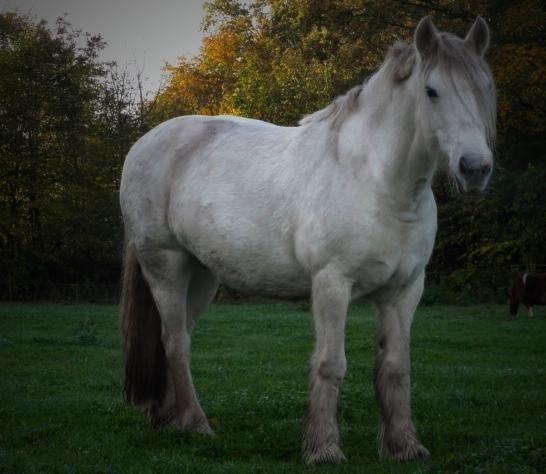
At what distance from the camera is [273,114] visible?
36125 millimetres

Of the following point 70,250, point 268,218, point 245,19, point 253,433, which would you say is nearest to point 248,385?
point 253,433

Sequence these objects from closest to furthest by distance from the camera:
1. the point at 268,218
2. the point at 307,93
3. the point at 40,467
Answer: the point at 40,467 → the point at 268,218 → the point at 307,93

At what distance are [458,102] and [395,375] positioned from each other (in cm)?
183

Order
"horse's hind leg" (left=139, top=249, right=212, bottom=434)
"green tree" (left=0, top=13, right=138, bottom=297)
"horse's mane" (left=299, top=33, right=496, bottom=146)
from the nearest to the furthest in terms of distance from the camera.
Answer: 1. "horse's mane" (left=299, top=33, right=496, bottom=146)
2. "horse's hind leg" (left=139, top=249, right=212, bottom=434)
3. "green tree" (left=0, top=13, right=138, bottom=297)

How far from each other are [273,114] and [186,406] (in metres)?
30.0

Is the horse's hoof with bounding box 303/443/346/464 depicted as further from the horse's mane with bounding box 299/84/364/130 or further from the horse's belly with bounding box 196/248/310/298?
the horse's mane with bounding box 299/84/364/130

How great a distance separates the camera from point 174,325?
22.8ft

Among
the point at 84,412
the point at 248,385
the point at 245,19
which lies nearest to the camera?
the point at 84,412

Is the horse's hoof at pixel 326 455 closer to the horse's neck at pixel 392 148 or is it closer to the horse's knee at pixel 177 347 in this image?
the horse's neck at pixel 392 148

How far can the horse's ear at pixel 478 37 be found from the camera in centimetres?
546

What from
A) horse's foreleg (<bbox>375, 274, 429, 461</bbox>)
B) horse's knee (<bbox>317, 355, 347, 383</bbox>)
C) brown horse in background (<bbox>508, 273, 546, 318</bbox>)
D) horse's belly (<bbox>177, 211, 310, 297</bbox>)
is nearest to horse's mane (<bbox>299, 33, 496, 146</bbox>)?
horse's foreleg (<bbox>375, 274, 429, 461</bbox>)

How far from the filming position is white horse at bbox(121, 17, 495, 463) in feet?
17.4

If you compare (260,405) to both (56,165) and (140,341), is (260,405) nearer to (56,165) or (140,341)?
(140,341)

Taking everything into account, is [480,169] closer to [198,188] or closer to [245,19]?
[198,188]
